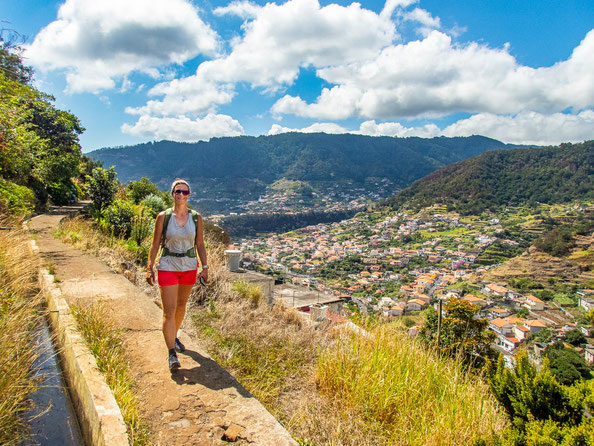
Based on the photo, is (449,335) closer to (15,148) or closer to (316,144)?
(15,148)

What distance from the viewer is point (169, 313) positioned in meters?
2.76

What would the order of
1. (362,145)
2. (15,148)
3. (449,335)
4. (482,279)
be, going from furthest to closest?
1. (362,145)
2. (482,279)
3. (449,335)
4. (15,148)

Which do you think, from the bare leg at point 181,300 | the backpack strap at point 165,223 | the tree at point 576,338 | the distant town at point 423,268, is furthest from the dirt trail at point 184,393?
the tree at point 576,338

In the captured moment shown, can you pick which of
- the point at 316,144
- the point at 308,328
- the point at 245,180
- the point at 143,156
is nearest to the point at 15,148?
the point at 308,328

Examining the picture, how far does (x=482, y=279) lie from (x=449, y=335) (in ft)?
95.8

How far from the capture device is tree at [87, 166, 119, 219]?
395 inches

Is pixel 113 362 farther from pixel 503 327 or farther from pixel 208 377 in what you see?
pixel 503 327

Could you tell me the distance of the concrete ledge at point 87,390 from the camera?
73.7 inches

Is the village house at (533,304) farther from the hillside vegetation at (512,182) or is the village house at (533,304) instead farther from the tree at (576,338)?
the hillside vegetation at (512,182)

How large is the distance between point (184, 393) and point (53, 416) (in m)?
0.97

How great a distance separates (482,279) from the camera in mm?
35469

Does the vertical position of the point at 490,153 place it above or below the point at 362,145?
below

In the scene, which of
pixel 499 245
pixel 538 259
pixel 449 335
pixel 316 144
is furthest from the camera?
pixel 316 144

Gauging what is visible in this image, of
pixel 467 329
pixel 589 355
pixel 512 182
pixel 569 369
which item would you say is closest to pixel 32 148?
pixel 467 329
